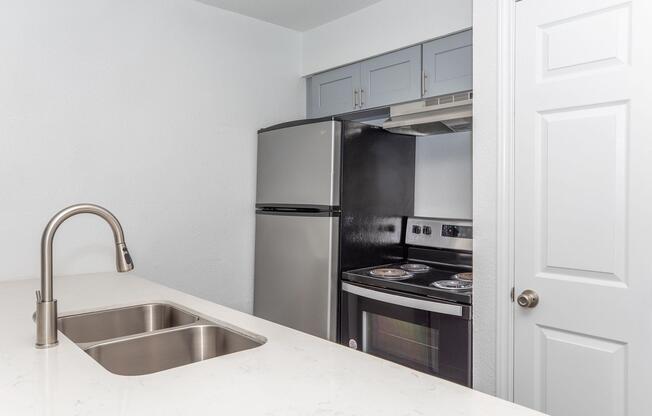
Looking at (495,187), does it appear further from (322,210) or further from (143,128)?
(143,128)

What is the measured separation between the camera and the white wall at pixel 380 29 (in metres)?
2.39

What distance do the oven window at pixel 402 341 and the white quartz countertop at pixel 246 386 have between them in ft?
3.18

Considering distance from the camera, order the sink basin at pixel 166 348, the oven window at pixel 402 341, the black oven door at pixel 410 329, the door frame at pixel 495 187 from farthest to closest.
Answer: the oven window at pixel 402 341 < the black oven door at pixel 410 329 < the door frame at pixel 495 187 < the sink basin at pixel 166 348

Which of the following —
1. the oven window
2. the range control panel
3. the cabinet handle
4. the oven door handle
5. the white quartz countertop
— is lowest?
the oven window

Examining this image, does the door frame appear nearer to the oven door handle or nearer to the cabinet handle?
the oven door handle

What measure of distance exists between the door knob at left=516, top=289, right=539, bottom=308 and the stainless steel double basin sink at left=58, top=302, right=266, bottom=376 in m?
Result: 0.95

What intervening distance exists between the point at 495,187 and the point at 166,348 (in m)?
1.25

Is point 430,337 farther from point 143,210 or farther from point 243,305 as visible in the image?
point 143,210

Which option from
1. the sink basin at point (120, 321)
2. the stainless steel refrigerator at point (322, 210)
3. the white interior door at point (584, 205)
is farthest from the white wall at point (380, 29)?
the sink basin at point (120, 321)

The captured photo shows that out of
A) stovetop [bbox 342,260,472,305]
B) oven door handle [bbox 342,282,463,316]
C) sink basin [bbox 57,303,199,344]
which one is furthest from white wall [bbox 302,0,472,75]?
sink basin [bbox 57,303,199,344]

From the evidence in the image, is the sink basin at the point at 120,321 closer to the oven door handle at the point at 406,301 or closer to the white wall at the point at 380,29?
the oven door handle at the point at 406,301

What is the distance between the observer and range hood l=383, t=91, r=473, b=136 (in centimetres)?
213

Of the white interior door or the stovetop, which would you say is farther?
the stovetop

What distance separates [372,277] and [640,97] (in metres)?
1.33
